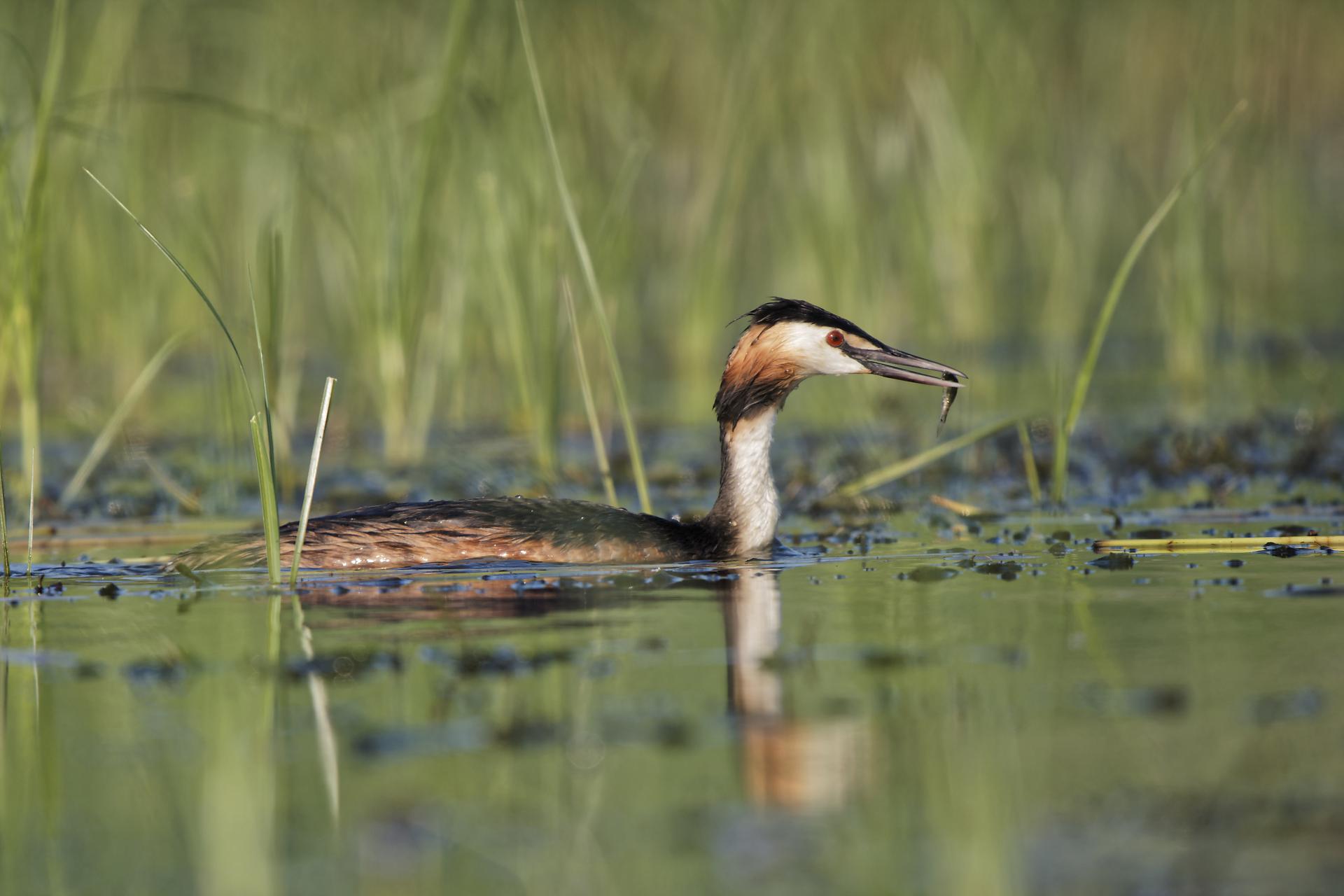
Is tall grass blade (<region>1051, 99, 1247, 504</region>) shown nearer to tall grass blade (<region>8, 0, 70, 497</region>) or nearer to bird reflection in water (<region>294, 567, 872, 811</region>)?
bird reflection in water (<region>294, 567, 872, 811</region>)

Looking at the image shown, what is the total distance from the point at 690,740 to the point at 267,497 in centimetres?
252

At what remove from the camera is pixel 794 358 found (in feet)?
28.2

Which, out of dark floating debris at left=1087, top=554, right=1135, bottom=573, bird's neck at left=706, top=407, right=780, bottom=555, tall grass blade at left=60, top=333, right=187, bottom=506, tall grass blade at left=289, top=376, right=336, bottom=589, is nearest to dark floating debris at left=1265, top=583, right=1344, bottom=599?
dark floating debris at left=1087, top=554, right=1135, bottom=573

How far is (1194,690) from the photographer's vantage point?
516 cm

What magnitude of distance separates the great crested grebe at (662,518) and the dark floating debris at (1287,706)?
11.2 feet

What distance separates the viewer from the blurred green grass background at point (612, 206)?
421 inches

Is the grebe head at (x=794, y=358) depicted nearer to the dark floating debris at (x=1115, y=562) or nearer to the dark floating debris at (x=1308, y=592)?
the dark floating debris at (x=1115, y=562)

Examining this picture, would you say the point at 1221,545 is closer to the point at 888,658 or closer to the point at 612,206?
the point at 888,658

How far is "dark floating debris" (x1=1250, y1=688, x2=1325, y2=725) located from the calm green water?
12mm

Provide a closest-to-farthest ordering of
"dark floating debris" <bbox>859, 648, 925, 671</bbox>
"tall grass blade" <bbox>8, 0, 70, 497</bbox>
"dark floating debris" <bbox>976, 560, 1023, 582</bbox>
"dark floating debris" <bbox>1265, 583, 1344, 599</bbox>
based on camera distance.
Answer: "dark floating debris" <bbox>859, 648, 925, 671</bbox>, "dark floating debris" <bbox>1265, 583, 1344, 599</bbox>, "dark floating debris" <bbox>976, 560, 1023, 582</bbox>, "tall grass blade" <bbox>8, 0, 70, 497</bbox>

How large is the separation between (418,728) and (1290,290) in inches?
626

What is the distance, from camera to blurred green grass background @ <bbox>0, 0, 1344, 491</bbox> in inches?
421

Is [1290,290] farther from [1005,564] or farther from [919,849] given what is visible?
[919,849]

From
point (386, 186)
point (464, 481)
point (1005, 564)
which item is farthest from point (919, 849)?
point (386, 186)
